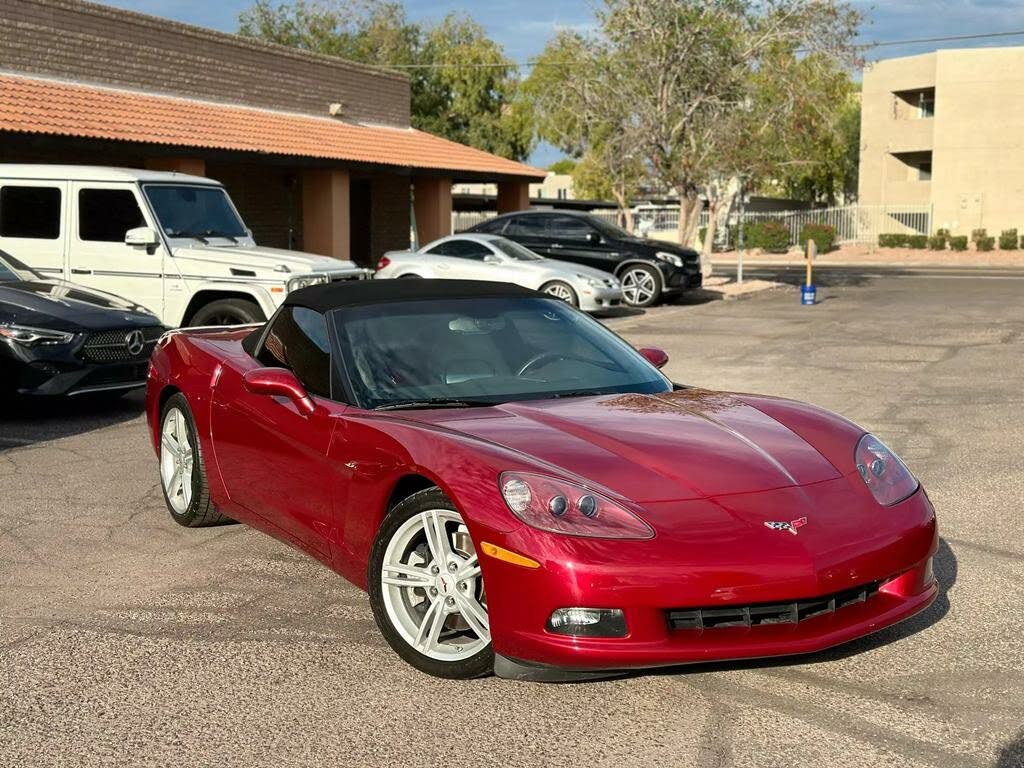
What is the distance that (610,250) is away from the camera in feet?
77.4

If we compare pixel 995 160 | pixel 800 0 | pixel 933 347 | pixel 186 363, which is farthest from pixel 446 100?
pixel 186 363

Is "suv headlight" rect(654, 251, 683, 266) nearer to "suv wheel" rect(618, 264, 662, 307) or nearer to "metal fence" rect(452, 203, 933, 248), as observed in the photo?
"suv wheel" rect(618, 264, 662, 307)

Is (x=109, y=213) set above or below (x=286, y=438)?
above

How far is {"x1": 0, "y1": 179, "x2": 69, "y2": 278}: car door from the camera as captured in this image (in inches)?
506

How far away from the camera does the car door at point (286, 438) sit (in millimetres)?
5215

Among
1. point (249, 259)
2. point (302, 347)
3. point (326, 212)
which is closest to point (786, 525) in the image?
point (302, 347)

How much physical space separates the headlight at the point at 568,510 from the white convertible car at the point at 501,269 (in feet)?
51.5

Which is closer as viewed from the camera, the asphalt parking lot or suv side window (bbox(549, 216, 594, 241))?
the asphalt parking lot

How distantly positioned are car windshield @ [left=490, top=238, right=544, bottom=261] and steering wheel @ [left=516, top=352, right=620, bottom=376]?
50.2ft

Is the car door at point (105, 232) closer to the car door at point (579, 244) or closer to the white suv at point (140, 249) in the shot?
the white suv at point (140, 249)

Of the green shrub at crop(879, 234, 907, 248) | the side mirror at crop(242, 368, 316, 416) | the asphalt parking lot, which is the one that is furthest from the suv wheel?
the green shrub at crop(879, 234, 907, 248)

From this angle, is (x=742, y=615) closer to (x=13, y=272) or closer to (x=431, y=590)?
(x=431, y=590)

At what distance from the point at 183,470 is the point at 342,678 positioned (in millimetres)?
2516

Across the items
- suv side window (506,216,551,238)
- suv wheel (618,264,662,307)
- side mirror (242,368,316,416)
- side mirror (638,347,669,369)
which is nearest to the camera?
side mirror (242,368,316,416)
